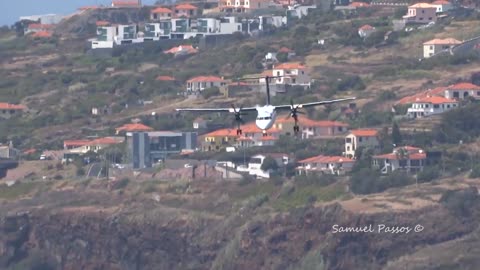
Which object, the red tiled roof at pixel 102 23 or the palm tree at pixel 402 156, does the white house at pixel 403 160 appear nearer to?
the palm tree at pixel 402 156

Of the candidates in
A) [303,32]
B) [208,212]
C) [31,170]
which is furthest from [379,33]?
[208,212]

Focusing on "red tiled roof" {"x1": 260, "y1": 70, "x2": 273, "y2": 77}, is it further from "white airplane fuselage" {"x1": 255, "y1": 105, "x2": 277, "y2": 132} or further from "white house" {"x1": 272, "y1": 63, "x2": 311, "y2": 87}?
"white airplane fuselage" {"x1": 255, "y1": 105, "x2": 277, "y2": 132}

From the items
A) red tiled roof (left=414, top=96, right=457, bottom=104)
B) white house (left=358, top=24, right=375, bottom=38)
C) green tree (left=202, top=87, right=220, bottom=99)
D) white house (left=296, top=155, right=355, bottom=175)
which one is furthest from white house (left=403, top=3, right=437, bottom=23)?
white house (left=296, top=155, right=355, bottom=175)

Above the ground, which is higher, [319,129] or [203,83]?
[203,83]

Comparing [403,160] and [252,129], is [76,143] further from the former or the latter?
[403,160]

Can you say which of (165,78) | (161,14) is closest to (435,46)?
(165,78)

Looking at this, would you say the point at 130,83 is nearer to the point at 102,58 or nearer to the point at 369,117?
the point at 102,58
